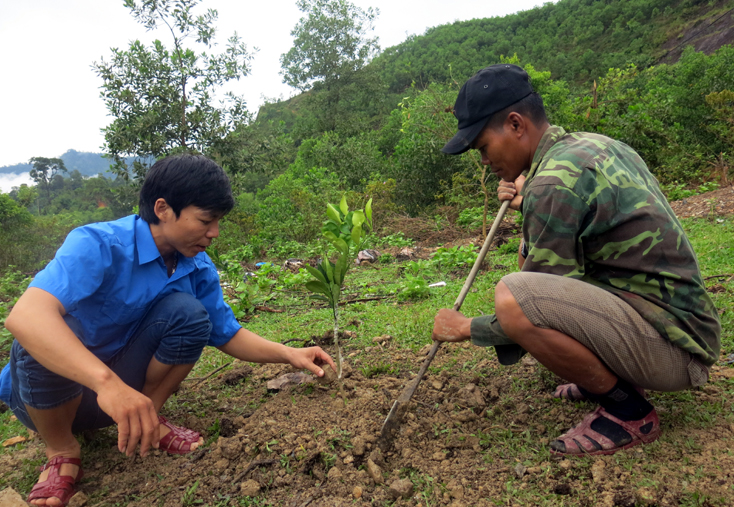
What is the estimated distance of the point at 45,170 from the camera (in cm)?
4738

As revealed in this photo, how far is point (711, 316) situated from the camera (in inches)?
61.2

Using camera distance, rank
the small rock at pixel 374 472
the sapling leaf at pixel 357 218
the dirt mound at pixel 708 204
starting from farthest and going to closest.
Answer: the dirt mound at pixel 708 204
the sapling leaf at pixel 357 218
the small rock at pixel 374 472

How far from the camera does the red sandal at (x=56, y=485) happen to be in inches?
70.7

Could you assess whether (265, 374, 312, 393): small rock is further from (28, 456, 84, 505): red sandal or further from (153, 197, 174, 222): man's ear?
(153, 197, 174, 222): man's ear

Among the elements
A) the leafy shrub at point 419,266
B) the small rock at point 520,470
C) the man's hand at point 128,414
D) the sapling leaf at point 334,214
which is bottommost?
the leafy shrub at point 419,266

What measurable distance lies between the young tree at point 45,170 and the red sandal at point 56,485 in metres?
52.5

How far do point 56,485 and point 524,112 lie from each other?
2.40 metres

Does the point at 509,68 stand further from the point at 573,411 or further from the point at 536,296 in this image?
the point at 573,411

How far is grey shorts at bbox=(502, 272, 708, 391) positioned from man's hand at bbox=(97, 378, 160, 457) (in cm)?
133

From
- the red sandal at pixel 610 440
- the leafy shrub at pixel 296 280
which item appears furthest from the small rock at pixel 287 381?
the leafy shrub at pixel 296 280

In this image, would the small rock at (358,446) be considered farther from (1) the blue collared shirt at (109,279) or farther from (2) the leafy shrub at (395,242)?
(2) the leafy shrub at (395,242)

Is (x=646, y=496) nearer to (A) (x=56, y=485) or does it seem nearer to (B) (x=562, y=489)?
(B) (x=562, y=489)

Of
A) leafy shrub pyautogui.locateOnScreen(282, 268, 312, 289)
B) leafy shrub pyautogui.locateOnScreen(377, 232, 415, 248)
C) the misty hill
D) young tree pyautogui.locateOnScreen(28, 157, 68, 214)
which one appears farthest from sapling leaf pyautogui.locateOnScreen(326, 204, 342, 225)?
young tree pyautogui.locateOnScreen(28, 157, 68, 214)

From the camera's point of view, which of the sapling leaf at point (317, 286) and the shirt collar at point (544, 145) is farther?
the sapling leaf at point (317, 286)
